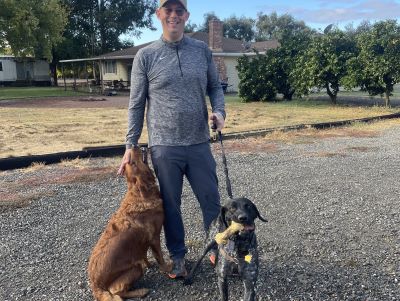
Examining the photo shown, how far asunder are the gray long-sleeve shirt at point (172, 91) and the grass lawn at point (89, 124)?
20.1 feet

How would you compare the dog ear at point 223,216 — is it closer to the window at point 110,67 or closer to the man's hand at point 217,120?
the man's hand at point 217,120

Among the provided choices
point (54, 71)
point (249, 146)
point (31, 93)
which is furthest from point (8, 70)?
point (249, 146)

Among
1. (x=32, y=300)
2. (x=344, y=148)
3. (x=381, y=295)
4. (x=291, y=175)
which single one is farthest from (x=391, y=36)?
(x=32, y=300)

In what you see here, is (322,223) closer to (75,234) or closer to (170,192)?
(170,192)

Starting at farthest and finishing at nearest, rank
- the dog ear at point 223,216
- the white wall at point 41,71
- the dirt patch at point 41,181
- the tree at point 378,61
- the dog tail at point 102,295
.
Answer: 1. the white wall at point 41,71
2. the tree at point 378,61
3. the dirt patch at point 41,181
4. the dog tail at point 102,295
5. the dog ear at point 223,216

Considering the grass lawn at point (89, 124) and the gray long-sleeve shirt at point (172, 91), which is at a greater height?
Answer: the gray long-sleeve shirt at point (172, 91)

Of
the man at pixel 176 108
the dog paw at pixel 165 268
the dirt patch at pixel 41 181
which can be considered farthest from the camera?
the dirt patch at pixel 41 181

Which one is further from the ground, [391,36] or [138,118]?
[391,36]

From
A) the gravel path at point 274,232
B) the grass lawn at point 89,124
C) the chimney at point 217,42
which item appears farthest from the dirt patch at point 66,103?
the gravel path at point 274,232

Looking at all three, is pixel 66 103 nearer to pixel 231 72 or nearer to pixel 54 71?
pixel 231 72

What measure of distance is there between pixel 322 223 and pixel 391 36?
14.4m

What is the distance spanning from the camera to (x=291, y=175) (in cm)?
713

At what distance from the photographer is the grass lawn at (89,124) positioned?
991 centimetres

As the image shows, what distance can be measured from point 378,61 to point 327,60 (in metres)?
2.40
